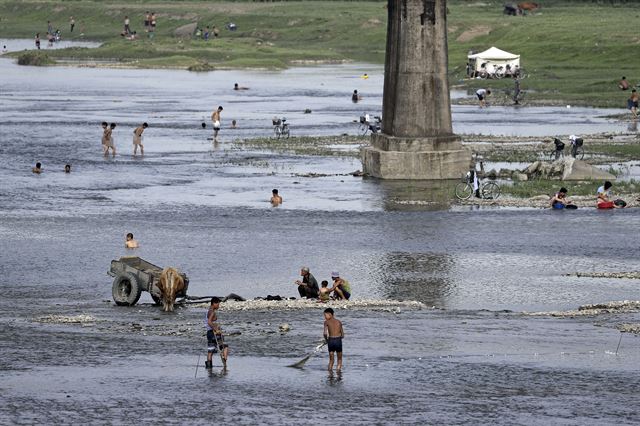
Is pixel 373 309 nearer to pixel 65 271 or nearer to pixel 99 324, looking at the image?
pixel 99 324

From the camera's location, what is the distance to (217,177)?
61.6m

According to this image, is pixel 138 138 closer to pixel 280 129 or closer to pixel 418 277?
pixel 280 129

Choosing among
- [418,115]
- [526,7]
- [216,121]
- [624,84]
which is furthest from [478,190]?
[526,7]

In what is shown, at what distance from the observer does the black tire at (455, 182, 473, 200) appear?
54.5 metres

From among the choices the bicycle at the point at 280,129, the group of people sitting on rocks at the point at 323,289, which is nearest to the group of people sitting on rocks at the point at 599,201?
the group of people sitting on rocks at the point at 323,289

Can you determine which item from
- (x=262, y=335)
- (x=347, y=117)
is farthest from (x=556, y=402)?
(x=347, y=117)

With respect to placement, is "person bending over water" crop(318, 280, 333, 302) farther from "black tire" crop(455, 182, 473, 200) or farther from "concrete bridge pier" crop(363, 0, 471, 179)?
"concrete bridge pier" crop(363, 0, 471, 179)

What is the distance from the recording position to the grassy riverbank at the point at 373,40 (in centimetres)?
10744

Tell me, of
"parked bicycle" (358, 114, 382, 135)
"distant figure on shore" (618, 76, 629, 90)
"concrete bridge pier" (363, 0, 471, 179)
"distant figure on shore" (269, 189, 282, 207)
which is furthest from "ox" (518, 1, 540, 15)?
"distant figure on shore" (269, 189, 282, 207)

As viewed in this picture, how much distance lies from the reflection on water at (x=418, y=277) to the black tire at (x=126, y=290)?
20.7 feet

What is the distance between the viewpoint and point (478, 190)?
5441cm

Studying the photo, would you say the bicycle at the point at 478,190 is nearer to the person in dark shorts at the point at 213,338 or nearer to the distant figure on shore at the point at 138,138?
the distant figure on shore at the point at 138,138

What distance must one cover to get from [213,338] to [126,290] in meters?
7.50

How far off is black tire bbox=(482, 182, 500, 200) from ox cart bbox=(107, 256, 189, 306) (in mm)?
21651
